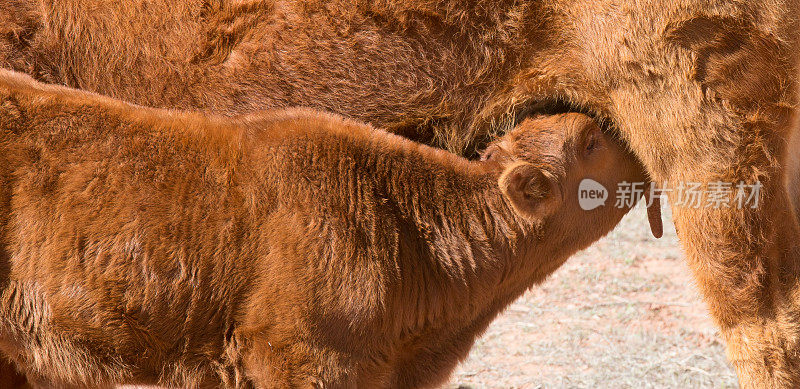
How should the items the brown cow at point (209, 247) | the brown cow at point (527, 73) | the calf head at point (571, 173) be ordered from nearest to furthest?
the brown cow at point (209, 247) → the brown cow at point (527, 73) → the calf head at point (571, 173)

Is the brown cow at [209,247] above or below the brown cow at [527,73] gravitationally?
below

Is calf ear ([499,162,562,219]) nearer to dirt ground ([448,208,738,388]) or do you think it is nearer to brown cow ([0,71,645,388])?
brown cow ([0,71,645,388])

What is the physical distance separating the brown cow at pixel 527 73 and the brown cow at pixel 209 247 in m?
0.37

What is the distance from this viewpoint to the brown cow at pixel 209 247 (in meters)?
3.48

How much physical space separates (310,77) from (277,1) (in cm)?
34

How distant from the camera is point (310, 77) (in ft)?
13.5

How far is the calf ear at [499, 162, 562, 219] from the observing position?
146 inches

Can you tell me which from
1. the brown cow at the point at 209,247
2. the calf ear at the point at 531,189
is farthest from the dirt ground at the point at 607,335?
the brown cow at the point at 209,247

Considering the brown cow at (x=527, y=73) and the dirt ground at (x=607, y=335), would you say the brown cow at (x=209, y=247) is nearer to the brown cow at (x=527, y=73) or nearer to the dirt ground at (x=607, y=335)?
the brown cow at (x=527, y=73)

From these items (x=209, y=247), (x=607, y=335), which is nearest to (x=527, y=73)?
(x=209, y=247)

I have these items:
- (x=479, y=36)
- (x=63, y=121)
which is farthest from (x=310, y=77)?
(x=63, y=121)

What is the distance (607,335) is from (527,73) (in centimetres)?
269

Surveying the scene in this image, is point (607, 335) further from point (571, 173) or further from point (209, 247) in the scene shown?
point (209, 247)

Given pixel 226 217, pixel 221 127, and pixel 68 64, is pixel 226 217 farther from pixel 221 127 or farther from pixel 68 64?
pixel 68 64
